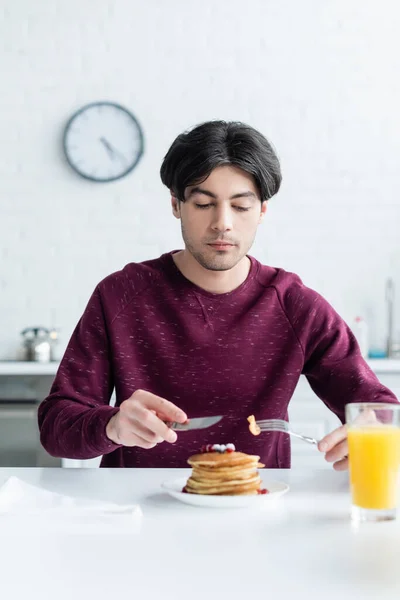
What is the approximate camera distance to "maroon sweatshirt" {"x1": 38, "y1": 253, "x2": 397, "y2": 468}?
1.69 meters

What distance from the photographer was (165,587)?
83cm

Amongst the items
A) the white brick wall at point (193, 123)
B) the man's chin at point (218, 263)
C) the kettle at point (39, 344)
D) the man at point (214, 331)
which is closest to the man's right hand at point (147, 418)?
the man at point (214, 331)

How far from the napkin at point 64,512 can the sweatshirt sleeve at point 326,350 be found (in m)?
0.66

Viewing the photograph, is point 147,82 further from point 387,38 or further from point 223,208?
point 223,208

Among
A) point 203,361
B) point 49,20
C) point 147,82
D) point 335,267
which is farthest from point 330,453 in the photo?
point 49,20

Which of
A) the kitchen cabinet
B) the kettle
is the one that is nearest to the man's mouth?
the kitchen cabinet

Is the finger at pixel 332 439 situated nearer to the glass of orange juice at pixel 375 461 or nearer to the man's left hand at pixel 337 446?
the man's left hand at pixel 337 446

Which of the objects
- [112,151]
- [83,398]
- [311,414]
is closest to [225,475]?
[83,398]

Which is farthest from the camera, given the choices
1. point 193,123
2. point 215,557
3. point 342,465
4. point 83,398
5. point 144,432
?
point 193,123

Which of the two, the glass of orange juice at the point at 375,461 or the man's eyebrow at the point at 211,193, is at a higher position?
the man's eyebrow at the point at 211,193

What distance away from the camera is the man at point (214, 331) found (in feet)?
5.51

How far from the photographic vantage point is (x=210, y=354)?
1.72 metres

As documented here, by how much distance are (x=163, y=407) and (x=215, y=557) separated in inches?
11.5

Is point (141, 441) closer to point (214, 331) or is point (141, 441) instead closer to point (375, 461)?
point (375, 461)
